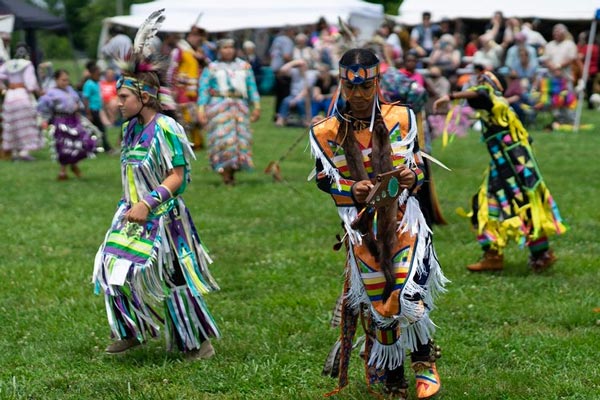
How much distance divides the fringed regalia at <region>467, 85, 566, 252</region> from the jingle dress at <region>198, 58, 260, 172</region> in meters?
4.96

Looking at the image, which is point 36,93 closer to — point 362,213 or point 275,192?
point 275,192

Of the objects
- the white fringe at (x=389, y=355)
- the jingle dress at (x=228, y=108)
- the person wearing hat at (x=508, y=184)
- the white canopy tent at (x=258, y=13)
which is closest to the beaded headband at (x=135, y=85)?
the white fringe at (x=389, y=355)

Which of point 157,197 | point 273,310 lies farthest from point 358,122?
point 273,310

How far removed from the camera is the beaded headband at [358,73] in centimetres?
420

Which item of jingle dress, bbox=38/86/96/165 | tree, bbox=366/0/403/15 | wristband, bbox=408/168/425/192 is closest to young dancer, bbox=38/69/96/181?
jingle dress, bbox=38/86/96/165

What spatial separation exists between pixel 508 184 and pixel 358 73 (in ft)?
10.8

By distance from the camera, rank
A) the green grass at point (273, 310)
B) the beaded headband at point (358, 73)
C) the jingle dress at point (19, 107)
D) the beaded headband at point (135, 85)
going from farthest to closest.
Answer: the jingle dress at point (19, 107), the beaded headband at point (135, 85), the green grass at point (273, 310), the beaded headband at point (358, 73)

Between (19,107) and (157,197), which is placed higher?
(157,197)

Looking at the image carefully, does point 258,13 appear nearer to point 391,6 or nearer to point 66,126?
point 66,126

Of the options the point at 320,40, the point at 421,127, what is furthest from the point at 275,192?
the point at 320,40

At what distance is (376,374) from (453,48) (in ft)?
55.4

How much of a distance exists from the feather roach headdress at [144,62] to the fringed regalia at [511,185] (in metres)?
2.63

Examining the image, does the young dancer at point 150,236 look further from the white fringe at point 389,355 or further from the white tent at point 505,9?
the white tent at point 505,9

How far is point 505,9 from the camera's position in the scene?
2373 cm
